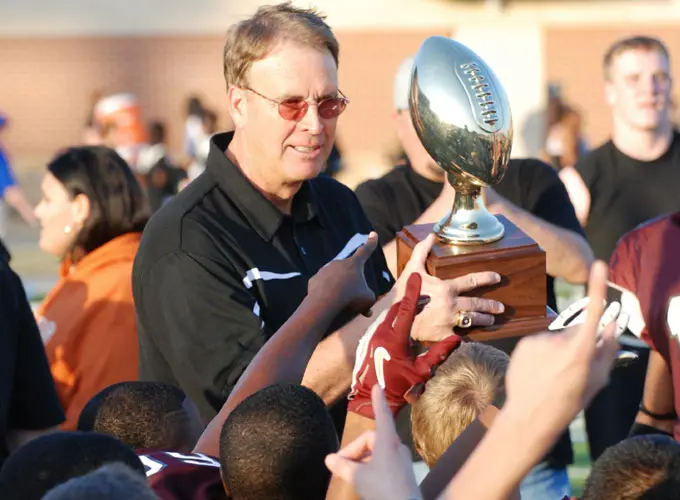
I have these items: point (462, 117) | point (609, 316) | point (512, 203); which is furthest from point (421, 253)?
point (512, 203)

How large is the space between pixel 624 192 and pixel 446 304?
9.84ft

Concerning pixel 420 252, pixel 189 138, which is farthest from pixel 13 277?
pixel 189 138

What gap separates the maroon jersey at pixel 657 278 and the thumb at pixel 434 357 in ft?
3.47

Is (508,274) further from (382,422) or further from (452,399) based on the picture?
(382,422)

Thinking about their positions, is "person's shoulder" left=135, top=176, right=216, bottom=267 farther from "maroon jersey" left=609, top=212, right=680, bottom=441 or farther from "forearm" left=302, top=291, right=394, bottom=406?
"maroon jersey" left=609, top=212, right=680, bottom=441

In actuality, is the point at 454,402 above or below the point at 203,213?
below

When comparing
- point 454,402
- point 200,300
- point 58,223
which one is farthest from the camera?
point 58,223

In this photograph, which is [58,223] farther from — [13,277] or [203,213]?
[203,213]

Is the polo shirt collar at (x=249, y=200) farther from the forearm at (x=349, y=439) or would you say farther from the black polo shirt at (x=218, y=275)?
the forearm at (x=349, y=439)

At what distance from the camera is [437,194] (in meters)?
4.39

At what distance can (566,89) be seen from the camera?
2019cm

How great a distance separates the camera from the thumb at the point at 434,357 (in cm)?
215

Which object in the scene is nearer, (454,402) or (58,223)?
(454,402)

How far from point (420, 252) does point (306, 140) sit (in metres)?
0.67
